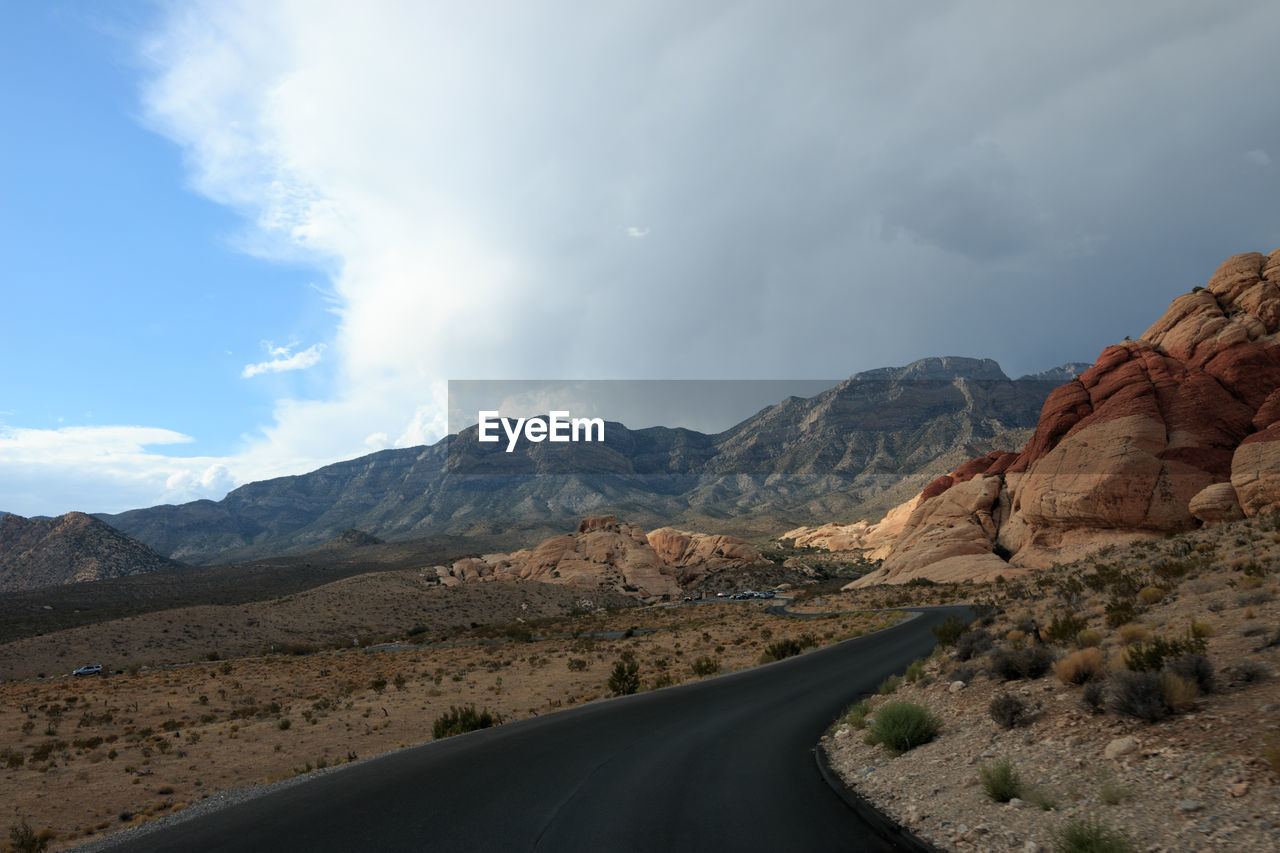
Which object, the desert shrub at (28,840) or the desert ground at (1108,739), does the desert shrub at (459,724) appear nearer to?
the desert shrub at (28,840)

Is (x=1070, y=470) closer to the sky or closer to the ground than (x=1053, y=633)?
closer to the sky

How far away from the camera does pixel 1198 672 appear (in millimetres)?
7309

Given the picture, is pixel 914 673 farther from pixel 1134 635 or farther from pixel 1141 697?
pixel 1141 697

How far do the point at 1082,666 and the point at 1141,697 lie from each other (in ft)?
6.26

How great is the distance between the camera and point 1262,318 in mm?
46062

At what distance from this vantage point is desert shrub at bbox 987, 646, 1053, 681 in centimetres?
1032

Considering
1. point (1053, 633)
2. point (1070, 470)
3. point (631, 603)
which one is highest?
point (1070, 470)

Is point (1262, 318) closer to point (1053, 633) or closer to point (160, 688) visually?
point (1053, 633)

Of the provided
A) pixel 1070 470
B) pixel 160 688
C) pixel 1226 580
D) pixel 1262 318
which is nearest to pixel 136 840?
pixel 1226 580

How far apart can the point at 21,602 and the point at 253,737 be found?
82969 millimetres

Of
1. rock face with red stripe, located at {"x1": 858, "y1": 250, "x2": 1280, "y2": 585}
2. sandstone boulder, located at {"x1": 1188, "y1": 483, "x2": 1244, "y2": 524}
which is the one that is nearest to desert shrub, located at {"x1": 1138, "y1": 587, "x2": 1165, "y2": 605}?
rock face with red stripe, located at {"x1": 858, "y1": 250, "x2": 1280, "y2": 585}

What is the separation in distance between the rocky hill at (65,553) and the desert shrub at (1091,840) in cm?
14712

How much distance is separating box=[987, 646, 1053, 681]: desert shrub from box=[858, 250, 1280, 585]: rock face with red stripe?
37.2 m

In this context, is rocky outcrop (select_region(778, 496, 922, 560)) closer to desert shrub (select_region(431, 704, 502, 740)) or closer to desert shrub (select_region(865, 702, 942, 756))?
desert shrub (select_region(431, 704, 502, 740))
